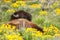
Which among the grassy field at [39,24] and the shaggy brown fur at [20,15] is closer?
the grassy field at [39,24]

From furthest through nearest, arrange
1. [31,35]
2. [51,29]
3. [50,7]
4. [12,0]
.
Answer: [12,0], [50,7], [51,29], [31,35]

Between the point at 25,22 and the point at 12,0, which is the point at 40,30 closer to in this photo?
the point at 25,22

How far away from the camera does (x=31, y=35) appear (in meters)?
8.46

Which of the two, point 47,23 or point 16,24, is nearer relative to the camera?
point 16,24

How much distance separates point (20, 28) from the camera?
9406 mm

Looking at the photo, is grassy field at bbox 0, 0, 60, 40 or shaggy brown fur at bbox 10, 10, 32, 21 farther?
shaggy brown fur at bbox 10, 10, 32, 21

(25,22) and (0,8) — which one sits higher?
(25,22)

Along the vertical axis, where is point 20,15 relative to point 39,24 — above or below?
above

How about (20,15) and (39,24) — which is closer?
(20,15)

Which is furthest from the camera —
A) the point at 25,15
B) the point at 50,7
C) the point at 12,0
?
the point at 12,0

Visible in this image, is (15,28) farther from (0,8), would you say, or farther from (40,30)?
(0,8)

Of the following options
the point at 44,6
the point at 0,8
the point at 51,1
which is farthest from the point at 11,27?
the point at 51,1

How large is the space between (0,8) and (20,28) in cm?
744

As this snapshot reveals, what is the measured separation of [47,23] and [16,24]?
7.72ft
